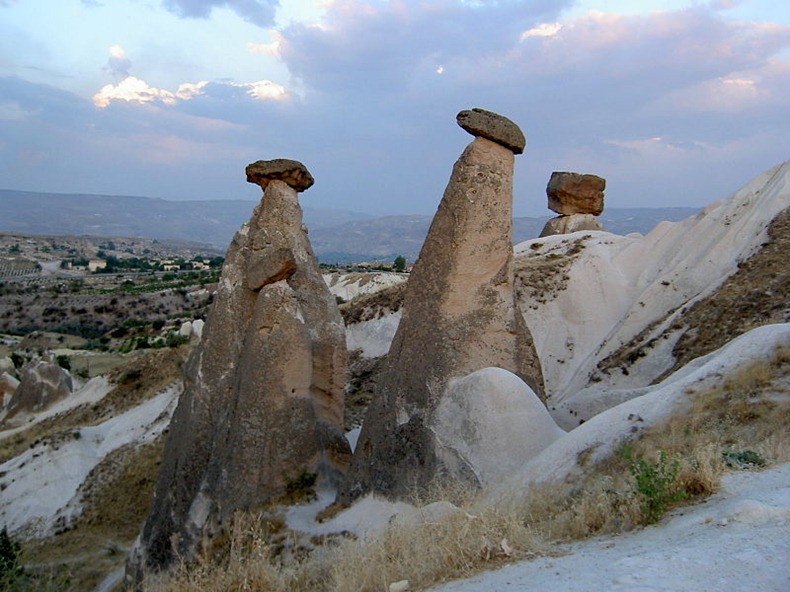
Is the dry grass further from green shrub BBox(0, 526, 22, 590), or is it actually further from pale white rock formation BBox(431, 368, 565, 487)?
green shrub BBox(0, 526, 22, 590)

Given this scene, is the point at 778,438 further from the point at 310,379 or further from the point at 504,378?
the point at 310,379

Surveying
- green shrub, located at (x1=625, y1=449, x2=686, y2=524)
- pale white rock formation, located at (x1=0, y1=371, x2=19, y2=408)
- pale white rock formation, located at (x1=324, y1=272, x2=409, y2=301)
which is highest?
green shrub, located at (x1=625, y1=449, x2=686, y2=524)

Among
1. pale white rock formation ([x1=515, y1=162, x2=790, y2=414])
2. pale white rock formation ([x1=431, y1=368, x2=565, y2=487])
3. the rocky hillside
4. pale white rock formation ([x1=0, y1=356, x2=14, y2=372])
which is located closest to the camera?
the rocky hillside

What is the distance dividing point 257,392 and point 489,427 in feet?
8.84

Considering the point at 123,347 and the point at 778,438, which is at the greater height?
the point at 778,438

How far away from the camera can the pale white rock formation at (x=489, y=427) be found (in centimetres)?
726

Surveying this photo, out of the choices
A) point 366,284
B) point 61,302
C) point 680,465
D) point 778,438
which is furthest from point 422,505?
point 61,302

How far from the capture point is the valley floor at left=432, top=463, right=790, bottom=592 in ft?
12.4

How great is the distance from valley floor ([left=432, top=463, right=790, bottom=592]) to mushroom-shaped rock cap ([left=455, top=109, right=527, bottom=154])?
4.61 metres

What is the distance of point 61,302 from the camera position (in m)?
59.1

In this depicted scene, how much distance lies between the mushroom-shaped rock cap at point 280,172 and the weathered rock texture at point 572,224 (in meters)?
15.9

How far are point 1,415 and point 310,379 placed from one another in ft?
60.6

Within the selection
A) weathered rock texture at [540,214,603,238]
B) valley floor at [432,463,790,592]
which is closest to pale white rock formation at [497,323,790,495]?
valley floor at [432,463,790,592]

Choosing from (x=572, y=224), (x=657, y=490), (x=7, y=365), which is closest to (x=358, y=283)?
(x=7, y=365)
